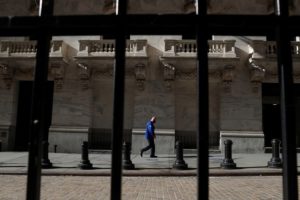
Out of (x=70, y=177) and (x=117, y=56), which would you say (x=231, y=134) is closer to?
(x=70, y=177)

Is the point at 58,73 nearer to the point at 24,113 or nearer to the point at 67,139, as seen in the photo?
the point at 24,113

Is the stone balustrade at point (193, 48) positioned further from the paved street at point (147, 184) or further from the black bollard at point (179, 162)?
the paved street at point (147, 184)

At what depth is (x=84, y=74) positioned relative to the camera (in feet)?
71.1

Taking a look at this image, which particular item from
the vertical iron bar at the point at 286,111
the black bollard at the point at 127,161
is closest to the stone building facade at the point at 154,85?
the black bollard at the point at 127,161

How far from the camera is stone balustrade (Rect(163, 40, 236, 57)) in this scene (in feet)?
68.7

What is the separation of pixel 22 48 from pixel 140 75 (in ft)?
25.9

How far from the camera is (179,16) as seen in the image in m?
2.10

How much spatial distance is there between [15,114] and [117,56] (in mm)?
22116

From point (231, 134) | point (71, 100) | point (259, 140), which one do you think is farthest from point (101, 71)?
point (259, 140)

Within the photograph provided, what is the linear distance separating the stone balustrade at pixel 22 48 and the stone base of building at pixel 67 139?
489 centimetres

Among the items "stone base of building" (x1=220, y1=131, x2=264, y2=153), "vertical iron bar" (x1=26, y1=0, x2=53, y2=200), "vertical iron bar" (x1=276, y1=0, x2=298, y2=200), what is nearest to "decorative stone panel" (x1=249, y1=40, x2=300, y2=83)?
"stone base of building" (x1=220, y1=131, x2=264, y2=153)

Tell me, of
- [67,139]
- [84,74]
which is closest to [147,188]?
[67,139]

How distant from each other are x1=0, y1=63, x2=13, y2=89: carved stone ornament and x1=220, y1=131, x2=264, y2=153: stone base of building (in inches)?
549

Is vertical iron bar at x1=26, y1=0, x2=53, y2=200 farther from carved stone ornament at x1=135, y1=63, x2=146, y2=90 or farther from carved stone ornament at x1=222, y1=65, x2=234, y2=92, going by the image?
carved stone ornament at x1=222, y1=65, x2=234, y2=92
